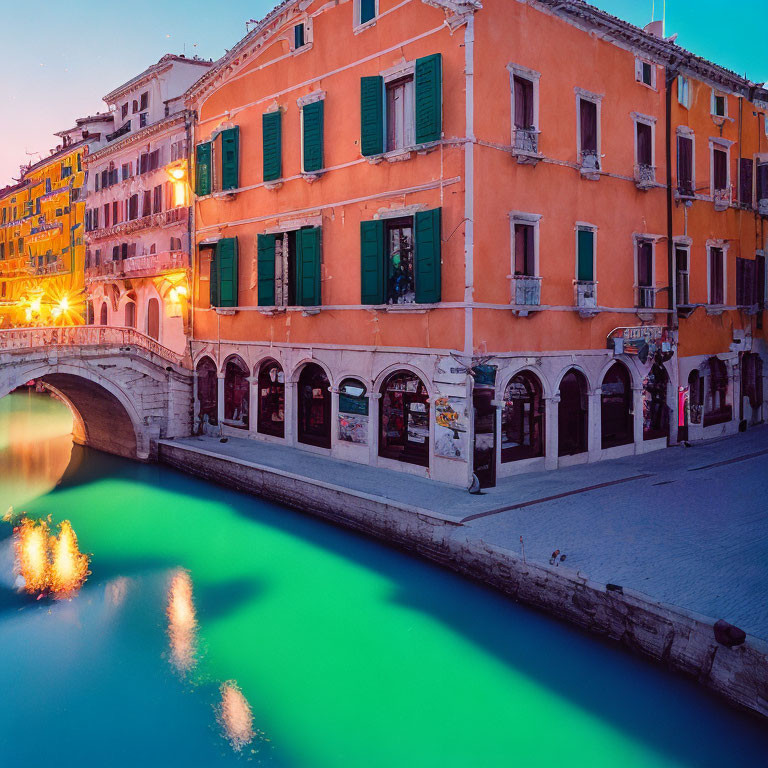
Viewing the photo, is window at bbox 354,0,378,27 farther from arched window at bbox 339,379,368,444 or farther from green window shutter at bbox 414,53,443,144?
arched window at bbox 339,379,368,444

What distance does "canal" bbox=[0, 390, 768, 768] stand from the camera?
7.51m

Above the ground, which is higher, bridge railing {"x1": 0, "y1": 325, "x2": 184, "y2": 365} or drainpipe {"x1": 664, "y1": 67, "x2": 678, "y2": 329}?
drainpipe {"x1": 664, "y1": 67, "x2": 678, "y2": 329}

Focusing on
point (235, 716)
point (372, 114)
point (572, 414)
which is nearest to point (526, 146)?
point (372, 114)

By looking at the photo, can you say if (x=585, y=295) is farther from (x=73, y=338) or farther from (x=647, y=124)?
(x=73, y=338)

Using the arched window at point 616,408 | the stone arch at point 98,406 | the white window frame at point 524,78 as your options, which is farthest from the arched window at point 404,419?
the stone arch at point 98,406

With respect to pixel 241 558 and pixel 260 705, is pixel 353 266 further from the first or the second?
pixel 260 705

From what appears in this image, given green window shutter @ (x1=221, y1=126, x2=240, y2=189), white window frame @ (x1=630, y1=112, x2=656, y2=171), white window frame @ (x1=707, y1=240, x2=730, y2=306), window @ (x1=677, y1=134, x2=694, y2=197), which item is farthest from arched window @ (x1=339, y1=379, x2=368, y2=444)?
white window frame @ (x1=707, y1=240, x2=730, y2=306)

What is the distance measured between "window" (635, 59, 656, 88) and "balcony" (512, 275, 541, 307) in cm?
720

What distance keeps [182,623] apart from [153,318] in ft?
54.8

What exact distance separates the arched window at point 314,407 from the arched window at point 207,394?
14.0 feet

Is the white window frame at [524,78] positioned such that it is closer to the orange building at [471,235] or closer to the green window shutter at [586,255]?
the orange building at [471,235]

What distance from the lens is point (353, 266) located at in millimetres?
16219

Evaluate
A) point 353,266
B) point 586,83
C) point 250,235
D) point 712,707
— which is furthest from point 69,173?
point 712,707

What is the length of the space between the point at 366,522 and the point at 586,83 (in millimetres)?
11713
